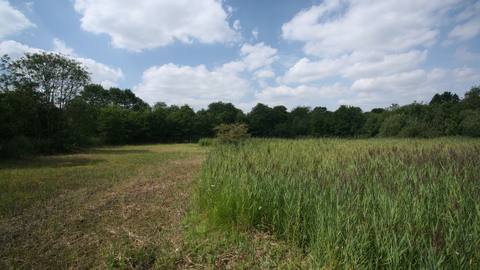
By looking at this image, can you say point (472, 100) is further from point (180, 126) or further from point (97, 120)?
point (97, 120)

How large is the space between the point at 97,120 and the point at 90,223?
2580cm

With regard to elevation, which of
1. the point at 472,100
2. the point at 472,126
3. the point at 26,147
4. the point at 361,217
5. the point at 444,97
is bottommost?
the point at 361,217

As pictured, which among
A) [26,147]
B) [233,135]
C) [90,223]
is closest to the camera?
[90,223]

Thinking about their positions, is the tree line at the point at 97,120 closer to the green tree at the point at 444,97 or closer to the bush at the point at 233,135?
the green tree at the point at 444,97

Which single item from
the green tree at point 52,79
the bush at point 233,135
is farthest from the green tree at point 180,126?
the bush at point 233,135

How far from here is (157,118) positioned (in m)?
31.9

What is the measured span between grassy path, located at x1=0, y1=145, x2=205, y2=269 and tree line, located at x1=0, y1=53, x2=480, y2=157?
8266 millimetres

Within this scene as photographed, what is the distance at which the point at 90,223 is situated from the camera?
3.40 meters

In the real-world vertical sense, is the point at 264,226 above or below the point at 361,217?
below

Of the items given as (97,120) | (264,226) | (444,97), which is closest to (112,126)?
(97,120)

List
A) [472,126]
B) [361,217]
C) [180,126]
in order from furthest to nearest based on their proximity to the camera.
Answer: [180,126], [472,126], [361,217]

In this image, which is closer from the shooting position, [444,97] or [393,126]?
[393,126]

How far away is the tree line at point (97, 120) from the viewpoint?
1210cm

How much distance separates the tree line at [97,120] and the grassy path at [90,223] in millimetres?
8266
